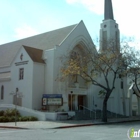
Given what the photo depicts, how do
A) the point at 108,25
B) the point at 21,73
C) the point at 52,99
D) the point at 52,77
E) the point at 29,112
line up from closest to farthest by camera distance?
the point at 29,112 < the point at 52,99 < the point at 52,77 < the point at 21,73 < the point at 108,25

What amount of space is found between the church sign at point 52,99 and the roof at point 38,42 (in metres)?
8.38

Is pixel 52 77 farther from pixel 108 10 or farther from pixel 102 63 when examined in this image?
pixel 108 10

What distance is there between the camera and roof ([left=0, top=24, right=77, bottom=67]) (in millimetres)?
40256

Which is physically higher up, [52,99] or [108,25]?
[108,25]

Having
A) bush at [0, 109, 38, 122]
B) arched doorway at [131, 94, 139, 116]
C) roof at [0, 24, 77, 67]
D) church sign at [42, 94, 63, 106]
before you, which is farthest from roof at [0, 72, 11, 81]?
arched doorway at [131, 94, 139, 116]

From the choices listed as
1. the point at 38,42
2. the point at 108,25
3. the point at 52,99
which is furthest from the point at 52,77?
the point at 108,25

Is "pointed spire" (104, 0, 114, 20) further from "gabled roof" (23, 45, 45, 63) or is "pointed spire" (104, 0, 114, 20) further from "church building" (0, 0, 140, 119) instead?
"gabled roof" (23, 45, 45, 63)

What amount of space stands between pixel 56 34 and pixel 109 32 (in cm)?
861

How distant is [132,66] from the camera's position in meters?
30.2

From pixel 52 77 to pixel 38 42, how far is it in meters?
10.6

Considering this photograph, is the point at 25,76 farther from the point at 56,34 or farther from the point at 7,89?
the point at 56,34

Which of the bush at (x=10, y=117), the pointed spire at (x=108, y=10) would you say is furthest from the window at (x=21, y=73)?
the pointed spire at (x=108, y=10)

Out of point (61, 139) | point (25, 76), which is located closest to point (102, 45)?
point (25, 76)

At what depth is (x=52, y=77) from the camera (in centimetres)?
3503
